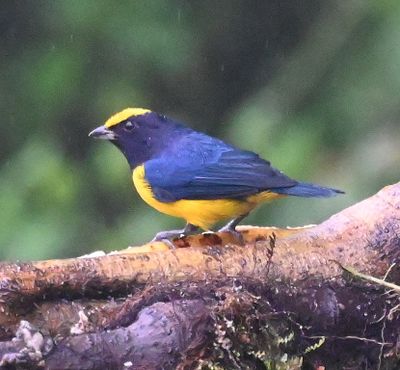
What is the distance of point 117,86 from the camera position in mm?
5656

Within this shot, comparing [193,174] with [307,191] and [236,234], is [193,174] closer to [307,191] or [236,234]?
[307,191]

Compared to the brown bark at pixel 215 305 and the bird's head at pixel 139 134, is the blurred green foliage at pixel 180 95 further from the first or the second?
the brown bark at pixel 215 305

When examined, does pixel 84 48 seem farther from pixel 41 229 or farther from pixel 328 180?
pixel 328 180

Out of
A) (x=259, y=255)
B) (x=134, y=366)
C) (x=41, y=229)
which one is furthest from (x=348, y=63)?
(x=134, y=366)

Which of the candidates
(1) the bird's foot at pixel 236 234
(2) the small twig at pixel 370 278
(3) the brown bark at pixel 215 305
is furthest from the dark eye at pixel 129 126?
(2) the small twig at pixel 370 278

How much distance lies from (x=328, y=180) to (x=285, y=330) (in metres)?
2.33

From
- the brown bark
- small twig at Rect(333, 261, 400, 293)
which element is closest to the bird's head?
the brown bark

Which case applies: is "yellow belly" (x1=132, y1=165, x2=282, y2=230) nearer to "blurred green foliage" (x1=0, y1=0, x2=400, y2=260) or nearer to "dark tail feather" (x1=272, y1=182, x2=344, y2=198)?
"dark tail feather" (x1=272, y1=182, x2=344, y2=198)

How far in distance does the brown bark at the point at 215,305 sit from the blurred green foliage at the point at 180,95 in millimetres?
1779

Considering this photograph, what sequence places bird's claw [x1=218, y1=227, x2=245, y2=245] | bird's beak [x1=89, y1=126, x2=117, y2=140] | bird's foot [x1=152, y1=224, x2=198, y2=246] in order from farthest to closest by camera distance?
bird's beak [x1=89, y1=126, x2=117, y2=140] < bird's foot [x1=152, y1=224, x2=198, y2=246] < bird's claw [x1=218, y1=227, x2=245, y2=245]

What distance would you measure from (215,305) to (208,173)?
1666mm

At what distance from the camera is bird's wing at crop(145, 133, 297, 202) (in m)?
3.86

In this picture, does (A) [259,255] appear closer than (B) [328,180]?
Yes

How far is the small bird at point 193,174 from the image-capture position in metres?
3.87
